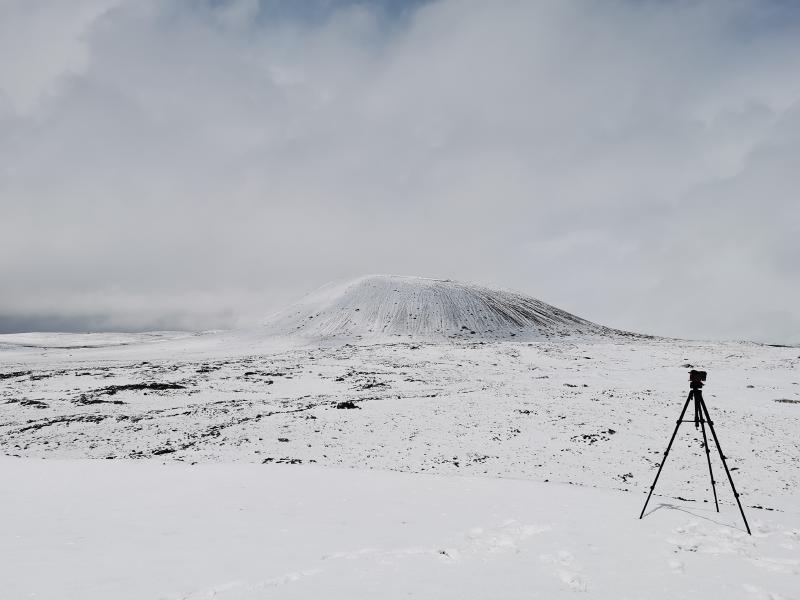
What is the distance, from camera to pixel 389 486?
13.3m

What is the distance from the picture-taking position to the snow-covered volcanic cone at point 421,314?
7762 cm

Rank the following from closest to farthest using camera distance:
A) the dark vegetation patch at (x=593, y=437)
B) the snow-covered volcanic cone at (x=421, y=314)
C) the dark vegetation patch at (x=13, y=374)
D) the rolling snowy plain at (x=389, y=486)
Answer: the rolling snowy plain at (x=389, y=486) < the dark vegetation patch at (x=593, y=437) < the dark vegetation patch at (x=13, y=374) < the snow-covered volcanic cone at (x=421, y=314)

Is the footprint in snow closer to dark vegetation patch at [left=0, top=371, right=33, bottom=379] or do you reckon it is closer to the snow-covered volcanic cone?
dark vegetation patch at [left=0, top=371, right=33, bottom=379]

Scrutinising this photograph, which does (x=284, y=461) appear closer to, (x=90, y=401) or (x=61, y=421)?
(x=61, y=421)

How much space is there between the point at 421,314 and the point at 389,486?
236 feet

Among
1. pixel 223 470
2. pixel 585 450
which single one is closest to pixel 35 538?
pixel 223 470

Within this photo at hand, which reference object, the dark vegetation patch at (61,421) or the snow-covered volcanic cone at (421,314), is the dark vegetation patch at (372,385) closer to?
the dark vegetation patch at (61,421)

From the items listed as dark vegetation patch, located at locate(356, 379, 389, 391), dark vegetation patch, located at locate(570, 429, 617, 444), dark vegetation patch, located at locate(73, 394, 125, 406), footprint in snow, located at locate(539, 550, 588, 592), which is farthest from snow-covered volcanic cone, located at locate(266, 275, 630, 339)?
footprint in snow, located at locate(539, 550, 588, 592)

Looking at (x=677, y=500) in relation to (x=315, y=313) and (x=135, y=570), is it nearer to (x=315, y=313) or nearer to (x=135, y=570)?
(x=135, y=570)

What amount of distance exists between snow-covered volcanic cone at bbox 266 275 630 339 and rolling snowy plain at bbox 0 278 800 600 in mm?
38260

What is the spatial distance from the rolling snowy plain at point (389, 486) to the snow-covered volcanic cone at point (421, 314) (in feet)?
126

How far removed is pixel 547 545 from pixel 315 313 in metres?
80.9

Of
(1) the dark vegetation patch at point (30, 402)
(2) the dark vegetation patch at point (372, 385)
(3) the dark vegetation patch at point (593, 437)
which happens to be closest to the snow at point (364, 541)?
(3) the dark vegetation patch at point (593, 437)

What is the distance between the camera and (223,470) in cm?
1472
